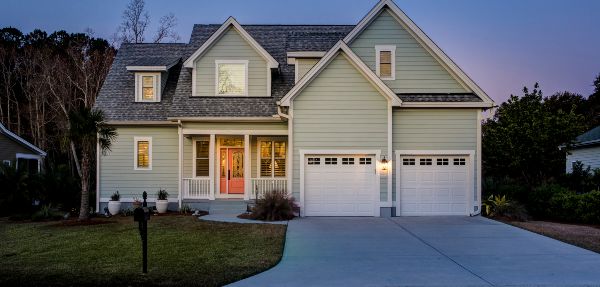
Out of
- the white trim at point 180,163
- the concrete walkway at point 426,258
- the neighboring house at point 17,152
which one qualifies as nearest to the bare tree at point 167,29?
Result: the neighboring house at point 17,152

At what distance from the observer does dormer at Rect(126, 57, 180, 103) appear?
2116 cm

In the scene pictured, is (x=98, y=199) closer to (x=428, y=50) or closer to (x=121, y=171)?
(x=121, y=171)

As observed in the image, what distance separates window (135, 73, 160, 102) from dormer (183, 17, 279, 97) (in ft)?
7.11

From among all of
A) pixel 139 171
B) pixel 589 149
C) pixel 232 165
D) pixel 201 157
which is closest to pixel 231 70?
pixel 201 157

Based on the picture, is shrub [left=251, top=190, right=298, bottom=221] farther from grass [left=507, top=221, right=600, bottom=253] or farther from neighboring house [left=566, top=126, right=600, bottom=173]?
neighboring house [left=566, top=126, right=600, bottom=173]

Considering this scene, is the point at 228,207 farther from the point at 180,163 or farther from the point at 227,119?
the point at 227,119

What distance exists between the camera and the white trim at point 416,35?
1833 centimetres

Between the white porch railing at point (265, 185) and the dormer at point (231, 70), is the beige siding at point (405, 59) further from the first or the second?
the white porch railing at point (265, 185)

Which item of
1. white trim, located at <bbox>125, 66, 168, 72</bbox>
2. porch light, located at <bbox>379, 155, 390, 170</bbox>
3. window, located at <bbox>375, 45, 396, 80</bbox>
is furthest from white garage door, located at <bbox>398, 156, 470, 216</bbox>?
white trim, located at <bbox>125, 66, 168, 72</bbox>

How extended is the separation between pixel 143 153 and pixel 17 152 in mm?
8623

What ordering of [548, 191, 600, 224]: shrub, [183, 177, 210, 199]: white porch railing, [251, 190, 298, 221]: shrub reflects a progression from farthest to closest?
[183, 177, 210, 199]: white porch railing → [251, 190, 298, 221]: shrub → [548, 191, 600, 224]: shrub

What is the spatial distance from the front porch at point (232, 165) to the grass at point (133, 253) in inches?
147

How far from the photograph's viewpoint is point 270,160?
2106 centimetres

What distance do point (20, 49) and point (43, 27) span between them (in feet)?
20.1
